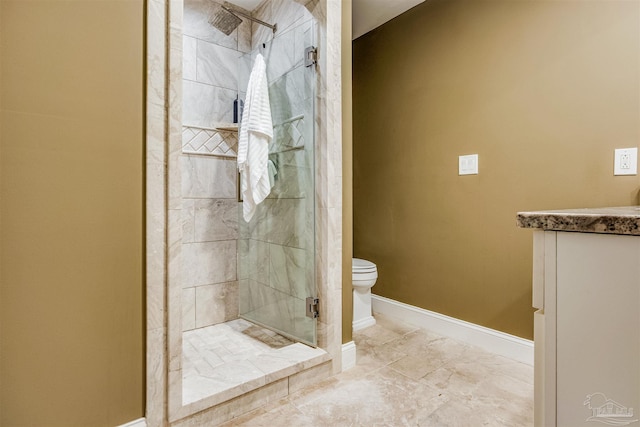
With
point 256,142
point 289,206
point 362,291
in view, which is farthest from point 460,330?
point 256,142

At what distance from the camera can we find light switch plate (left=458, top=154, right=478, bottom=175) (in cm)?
216

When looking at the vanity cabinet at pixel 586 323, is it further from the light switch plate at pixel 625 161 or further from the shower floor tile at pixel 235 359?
the light switch plate at pixel 625 161

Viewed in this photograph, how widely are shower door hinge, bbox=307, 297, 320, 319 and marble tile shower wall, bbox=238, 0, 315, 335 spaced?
0.04 meters

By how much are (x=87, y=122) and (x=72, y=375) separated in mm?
811

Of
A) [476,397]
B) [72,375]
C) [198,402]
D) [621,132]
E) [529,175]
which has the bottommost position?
[476,397]

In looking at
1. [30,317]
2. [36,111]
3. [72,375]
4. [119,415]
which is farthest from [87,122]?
[119,415]

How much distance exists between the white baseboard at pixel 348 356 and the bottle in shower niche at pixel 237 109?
165 centimetres

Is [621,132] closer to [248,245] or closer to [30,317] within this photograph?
[248,245]

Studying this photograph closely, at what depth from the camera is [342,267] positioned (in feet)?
6.14

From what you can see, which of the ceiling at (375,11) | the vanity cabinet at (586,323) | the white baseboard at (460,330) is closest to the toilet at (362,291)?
the white baseboard at (460,330)

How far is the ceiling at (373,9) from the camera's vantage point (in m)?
2.47

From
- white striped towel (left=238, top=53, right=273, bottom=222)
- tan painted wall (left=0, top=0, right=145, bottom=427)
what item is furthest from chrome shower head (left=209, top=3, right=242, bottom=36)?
tan painted wall (left=0, top=0, right=145, bottom=427)

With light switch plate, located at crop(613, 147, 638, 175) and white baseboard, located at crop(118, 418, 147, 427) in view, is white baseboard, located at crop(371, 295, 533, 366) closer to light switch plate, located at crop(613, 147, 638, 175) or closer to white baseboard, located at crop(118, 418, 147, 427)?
light switch plate, located at crop(613, 147, 638, 175)

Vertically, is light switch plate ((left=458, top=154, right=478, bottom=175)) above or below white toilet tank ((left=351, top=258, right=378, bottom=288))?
above
